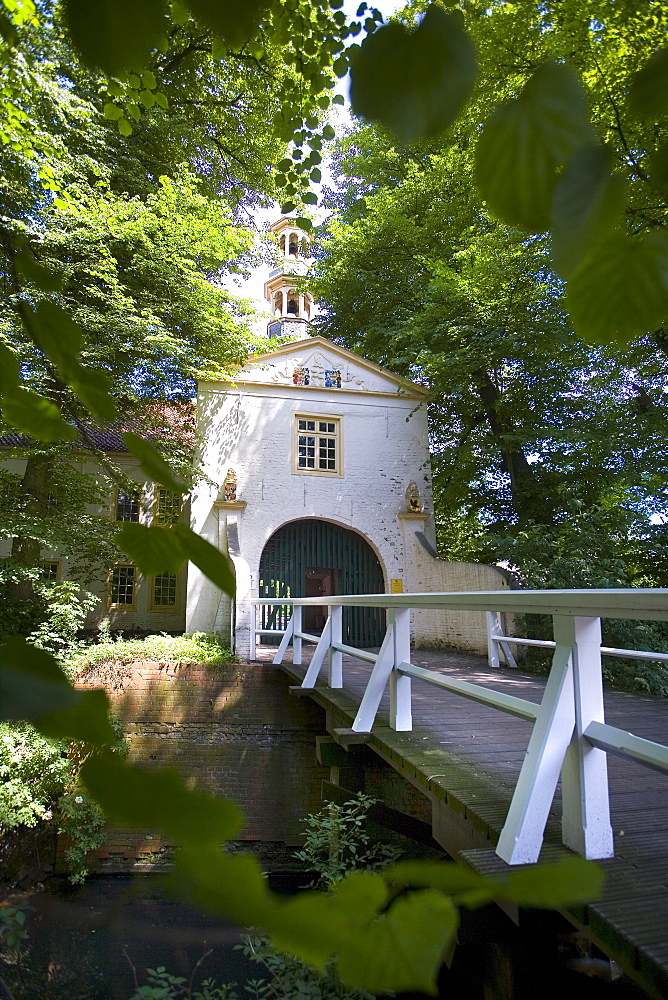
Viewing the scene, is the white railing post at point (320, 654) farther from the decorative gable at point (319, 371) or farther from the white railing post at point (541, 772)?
the decorative gable at point (319, 371)

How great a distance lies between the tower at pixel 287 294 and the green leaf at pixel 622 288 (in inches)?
667

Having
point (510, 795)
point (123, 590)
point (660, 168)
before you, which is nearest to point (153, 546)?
point (660, 168)

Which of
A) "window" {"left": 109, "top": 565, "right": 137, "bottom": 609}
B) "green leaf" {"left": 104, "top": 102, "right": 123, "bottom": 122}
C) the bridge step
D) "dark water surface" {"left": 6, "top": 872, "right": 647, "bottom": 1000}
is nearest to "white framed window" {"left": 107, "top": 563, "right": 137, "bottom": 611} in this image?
"window" {"left": 109, "top": 565, "right": 137, "bottom": 609}

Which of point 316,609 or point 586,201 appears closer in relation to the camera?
point 586,201

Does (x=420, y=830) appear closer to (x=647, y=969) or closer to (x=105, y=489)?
(x=647, y=969)

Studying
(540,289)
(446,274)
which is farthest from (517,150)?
(446,274)

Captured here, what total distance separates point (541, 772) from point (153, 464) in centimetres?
220

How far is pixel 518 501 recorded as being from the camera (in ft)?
39.4

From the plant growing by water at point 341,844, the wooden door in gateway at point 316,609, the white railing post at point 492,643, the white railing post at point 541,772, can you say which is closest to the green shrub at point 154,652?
the white railing post at point 492,643

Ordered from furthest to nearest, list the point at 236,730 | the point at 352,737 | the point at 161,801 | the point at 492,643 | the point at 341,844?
the point at 236,730 < the point at 492,643 < the point at 341,844 < the point at 352,737 < the point at 161,801

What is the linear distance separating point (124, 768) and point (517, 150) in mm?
442

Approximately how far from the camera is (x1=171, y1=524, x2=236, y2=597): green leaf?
0.40m

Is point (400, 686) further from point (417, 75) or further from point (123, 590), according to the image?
point (123, 590)

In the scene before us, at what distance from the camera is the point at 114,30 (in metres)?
0.41
